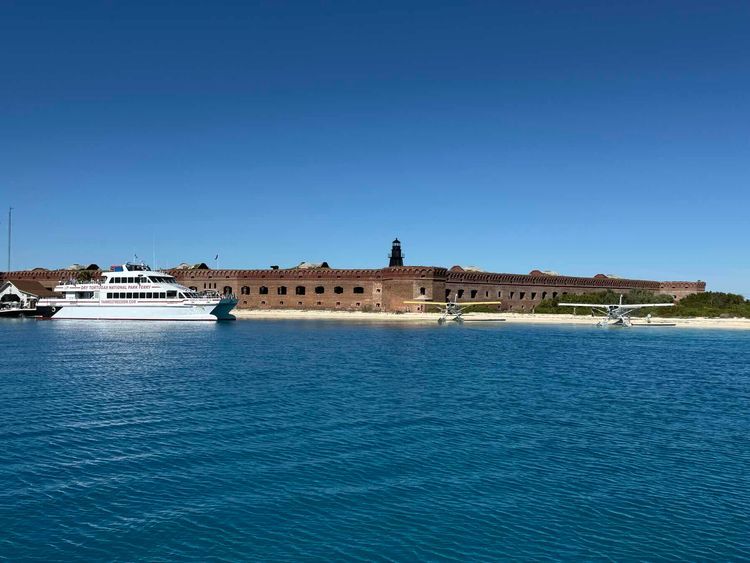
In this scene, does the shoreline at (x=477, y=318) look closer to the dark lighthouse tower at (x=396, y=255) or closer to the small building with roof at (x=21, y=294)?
the dark lighthouse tower at (x=396, y=255)

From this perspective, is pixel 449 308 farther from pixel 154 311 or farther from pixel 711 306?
pixel 711 306

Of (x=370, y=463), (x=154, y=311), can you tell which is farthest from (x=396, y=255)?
(x=370, y=463)

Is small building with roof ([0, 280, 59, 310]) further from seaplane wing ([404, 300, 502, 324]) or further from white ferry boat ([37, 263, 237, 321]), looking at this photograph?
seaplane wing ([404, 300, 502, 324])

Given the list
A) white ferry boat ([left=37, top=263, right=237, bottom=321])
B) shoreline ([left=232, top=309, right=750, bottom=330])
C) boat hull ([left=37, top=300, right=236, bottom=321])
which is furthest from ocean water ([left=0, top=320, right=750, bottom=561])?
shoreline ([left=232, top=309, right=750, bottom=330])

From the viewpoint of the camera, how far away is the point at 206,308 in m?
74.9

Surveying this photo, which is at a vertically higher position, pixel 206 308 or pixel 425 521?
pixel 206 308

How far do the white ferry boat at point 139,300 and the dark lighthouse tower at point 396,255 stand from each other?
27.0 meters

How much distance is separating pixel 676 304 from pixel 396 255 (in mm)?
41800

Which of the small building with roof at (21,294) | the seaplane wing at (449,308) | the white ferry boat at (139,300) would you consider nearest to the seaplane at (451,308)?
the seaplane wing at (449,308)

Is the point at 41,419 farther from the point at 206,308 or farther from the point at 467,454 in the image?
the point at 206,308

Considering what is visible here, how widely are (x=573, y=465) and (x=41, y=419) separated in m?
16.4

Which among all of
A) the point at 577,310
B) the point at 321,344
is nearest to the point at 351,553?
the point at 321,344

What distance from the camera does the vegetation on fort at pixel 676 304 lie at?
3526 inches

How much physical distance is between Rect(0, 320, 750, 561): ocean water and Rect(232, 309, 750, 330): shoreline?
4766cm
